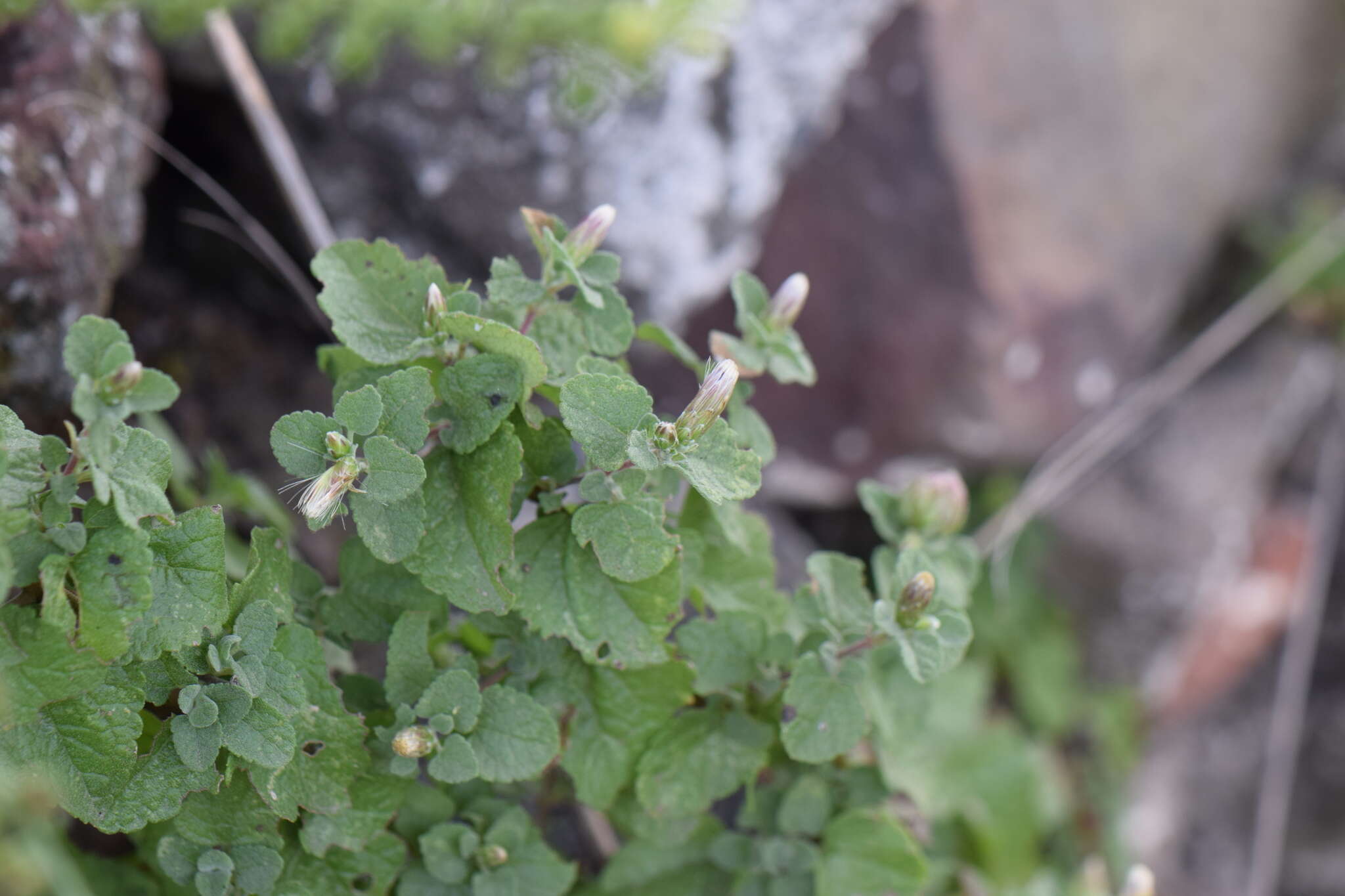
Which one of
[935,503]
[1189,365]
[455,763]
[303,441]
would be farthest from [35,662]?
[1189,365]

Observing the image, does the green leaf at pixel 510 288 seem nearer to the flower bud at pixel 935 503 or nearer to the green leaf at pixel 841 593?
the green leaf at pixel 841 593

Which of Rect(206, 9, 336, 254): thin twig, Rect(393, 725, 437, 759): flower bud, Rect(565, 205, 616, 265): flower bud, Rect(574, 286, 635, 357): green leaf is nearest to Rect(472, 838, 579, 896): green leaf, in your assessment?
Rect(393, 725, 437, 759): flower bud

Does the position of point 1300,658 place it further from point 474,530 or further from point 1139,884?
point 474,530

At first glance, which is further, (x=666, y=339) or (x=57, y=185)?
(x=57, y=185)

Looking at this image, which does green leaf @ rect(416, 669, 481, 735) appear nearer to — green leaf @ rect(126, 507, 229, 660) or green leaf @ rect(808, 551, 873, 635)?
green leaf @ rect(126, 507, 229, 660)

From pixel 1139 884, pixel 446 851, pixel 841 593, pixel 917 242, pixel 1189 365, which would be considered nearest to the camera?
pixel 446 851

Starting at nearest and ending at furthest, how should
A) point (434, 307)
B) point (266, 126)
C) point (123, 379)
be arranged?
point (123, 379) < point (434, 307) < point (266, 126)
